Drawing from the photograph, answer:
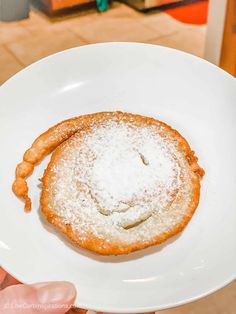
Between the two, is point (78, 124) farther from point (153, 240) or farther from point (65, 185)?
point (153, 240)

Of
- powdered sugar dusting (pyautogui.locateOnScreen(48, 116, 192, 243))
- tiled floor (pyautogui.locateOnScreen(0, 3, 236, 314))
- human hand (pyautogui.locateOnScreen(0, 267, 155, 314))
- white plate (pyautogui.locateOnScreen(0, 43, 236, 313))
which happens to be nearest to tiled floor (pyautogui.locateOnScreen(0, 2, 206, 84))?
tiled floor (pyautogui.locateOnScreen(0, 3, 236, 314))

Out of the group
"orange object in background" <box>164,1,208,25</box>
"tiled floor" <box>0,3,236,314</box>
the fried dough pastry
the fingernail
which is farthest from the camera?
"orange object in background" <box>164,1,208,25</box>

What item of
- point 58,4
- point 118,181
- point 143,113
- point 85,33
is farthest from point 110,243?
point 58,4

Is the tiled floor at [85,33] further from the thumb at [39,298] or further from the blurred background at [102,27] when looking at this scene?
the thumb at [39,298]

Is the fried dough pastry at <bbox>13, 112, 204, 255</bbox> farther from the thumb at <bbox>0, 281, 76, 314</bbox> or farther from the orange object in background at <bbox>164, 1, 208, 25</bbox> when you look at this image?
the orange object in background at <bbox>164, 1, 208, 25</bbox>

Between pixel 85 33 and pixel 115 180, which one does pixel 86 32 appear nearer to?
pixel 85 33
